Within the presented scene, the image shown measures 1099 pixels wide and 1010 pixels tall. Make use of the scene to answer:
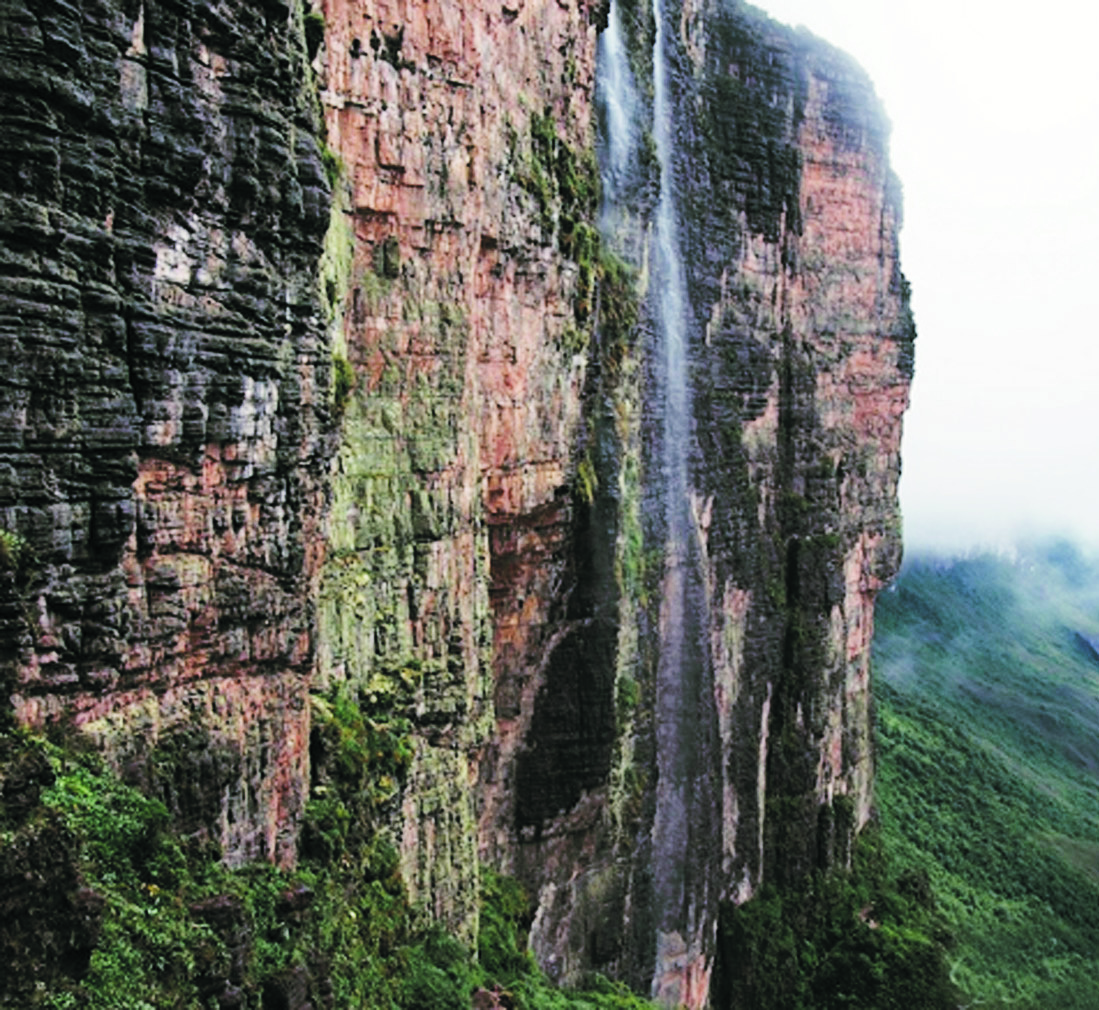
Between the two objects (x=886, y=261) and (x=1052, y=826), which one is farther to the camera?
(x=1052, y=826)

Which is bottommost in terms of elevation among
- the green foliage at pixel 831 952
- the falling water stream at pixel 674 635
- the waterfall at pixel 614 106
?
the green foliage at pixel 831 952

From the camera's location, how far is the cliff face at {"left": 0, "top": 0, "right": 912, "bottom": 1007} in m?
8.22

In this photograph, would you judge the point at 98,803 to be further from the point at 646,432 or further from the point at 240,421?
the point at 646,432

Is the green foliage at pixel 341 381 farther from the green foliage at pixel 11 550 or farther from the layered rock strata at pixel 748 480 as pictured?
the layered rock strata at pixel 748 480

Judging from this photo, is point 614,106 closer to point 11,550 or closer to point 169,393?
point 169,393

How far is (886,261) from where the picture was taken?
115 ft

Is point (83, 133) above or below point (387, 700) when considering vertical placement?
above

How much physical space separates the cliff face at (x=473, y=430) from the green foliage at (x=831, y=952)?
89 cm

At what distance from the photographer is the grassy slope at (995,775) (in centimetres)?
3466

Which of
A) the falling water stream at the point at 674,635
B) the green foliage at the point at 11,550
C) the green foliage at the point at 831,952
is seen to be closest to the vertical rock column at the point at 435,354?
the green foliage at the point at 11,550

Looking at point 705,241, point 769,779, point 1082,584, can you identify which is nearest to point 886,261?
point 705,241

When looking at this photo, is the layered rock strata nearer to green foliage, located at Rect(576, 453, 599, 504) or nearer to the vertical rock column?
green foliage, located at Rect(576, 453, 599, 504)

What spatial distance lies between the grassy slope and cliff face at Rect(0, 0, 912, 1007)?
17.2 feet

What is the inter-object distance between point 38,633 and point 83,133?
3.46 m
